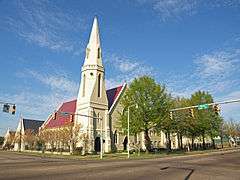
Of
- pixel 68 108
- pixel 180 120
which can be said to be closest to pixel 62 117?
pixel 68 108

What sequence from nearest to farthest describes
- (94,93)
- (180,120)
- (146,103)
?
(146,103) → (94,93) → (180,120)

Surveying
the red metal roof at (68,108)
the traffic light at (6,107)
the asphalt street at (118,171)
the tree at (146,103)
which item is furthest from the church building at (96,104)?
the asphalt street at (118,171)

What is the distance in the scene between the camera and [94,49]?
211 feet

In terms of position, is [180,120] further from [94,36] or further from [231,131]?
[231,131]

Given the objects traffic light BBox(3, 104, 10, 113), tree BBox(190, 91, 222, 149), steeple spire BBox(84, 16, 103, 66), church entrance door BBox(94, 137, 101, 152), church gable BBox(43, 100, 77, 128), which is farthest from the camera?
church gable BBox(43, 100, 77, 128)

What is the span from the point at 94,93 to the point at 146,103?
14.5 m

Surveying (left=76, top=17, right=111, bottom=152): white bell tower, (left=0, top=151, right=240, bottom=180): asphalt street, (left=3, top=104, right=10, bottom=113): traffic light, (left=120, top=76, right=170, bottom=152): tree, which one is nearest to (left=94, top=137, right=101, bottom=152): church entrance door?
(left=76, top=17, right=111, bottom=152): white bell tower

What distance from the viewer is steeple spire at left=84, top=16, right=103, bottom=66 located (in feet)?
210

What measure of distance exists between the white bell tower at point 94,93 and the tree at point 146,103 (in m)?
8.30

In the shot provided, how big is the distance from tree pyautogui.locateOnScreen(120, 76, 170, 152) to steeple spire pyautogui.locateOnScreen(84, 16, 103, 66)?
43.4ft

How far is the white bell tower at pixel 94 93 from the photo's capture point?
198 ft

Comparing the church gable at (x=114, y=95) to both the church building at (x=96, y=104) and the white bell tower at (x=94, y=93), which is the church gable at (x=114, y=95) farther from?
the white bell tower at (x=94, y=93)

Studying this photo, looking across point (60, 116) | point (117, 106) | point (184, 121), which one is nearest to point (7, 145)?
point (60, 116)

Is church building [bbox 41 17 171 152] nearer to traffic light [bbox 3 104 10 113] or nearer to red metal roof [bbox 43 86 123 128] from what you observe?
red metal roof [bbox 43 86 123 128]
